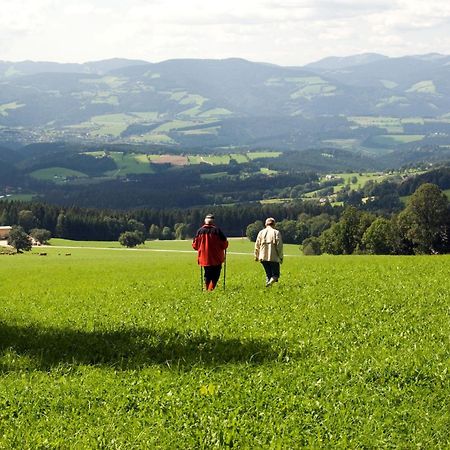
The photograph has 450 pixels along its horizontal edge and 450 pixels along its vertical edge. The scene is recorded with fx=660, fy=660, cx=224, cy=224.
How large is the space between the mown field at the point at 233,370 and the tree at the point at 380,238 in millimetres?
64964

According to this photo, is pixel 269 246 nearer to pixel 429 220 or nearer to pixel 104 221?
pixel 429 220

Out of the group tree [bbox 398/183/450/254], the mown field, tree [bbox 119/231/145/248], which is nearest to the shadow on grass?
the mown field

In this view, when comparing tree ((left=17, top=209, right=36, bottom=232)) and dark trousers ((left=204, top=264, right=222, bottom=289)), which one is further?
tree ((left=17, top=209, right=36, bottom=232))

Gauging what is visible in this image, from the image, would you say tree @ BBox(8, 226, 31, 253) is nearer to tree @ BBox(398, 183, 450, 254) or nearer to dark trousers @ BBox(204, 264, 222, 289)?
tree @ BBox(398, 183, 450, 254)

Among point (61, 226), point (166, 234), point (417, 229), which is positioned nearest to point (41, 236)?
point (61, 226)

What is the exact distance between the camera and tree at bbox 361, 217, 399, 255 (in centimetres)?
8756

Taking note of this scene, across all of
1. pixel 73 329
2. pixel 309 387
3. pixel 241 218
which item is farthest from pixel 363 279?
pixel 241 218

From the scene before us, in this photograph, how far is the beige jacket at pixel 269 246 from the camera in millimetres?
24641

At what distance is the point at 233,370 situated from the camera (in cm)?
1386

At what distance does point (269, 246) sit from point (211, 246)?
217cm

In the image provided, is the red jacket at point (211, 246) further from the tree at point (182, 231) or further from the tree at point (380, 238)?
the tree at point (182, 231)

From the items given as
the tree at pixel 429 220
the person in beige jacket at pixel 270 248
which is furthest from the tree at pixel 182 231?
the person in beige jacket at pixel 270 248

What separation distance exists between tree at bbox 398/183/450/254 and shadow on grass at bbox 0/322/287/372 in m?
75.2

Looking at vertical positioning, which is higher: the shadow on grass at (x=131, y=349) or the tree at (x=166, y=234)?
the shadow on grass at (x=131, y=349)
